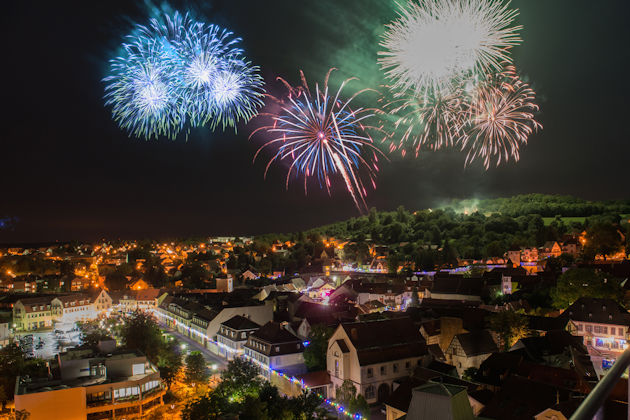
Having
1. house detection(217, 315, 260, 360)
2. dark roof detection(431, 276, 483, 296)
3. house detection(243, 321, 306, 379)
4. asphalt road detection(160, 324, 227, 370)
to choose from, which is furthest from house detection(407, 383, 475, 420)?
dark roof detection(431, 276, 483, 296)

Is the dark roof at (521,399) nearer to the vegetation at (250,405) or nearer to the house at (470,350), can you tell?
the house at (470,350)

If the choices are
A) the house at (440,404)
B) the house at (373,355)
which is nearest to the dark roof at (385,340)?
the house at (373,355)

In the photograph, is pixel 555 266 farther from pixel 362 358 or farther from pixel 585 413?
pixel 585 413

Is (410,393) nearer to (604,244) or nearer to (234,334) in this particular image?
(234,334)

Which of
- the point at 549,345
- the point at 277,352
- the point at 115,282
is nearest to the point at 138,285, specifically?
the point at 115,282

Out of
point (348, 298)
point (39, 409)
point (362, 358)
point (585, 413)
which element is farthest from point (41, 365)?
point (585, 413)

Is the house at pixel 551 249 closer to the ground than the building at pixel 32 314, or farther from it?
farther from it
